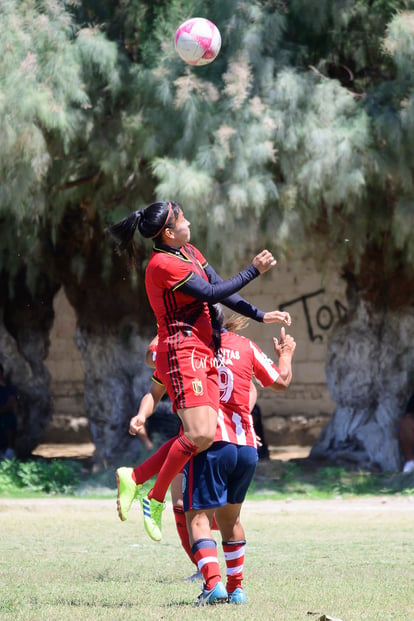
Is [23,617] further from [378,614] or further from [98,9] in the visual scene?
[98,9]

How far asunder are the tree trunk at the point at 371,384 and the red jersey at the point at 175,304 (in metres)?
8.14

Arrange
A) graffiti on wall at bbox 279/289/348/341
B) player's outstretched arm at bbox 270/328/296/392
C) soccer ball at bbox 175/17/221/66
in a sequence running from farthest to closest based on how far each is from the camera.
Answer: graffiti on wall at bbox 279/289/348/341 → soccer ball at bbox 175/17/221/66 → player's outstretched arm at bbox 270/328/296/392

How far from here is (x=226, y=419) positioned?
5547mm

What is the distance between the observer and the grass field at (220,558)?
4.95 metres

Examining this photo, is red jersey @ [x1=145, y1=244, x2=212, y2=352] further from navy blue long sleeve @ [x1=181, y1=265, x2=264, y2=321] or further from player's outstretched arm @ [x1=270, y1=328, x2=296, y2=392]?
player's outstretched arm @ [x1=270, y1=328, x2=296, y2=392]

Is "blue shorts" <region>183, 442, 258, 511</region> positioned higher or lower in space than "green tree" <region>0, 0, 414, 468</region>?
lower

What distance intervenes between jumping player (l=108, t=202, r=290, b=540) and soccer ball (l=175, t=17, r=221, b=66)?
2994 mm

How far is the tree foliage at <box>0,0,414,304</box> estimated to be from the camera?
11438mm

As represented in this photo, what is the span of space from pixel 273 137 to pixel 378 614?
747 centimetres

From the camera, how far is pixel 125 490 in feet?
18.4

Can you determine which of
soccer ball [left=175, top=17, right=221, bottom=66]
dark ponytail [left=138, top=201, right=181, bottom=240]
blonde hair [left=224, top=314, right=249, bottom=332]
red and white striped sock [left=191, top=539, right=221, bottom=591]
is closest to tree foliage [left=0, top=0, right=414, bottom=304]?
soccer ball [left=175, top=17, right=221, bottom=66]

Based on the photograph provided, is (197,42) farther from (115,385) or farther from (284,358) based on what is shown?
(115,385)

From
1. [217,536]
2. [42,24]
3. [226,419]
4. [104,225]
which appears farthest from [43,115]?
[226,419]

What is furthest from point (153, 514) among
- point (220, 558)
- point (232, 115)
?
point (232, 115)
